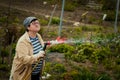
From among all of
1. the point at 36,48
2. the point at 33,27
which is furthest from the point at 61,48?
the point at 33,27

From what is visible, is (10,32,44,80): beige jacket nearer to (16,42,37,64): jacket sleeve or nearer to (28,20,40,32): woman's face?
(16,42,37,64): jacket sleeve

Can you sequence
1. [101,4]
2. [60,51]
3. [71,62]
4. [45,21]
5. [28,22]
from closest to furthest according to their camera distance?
1. [28,22]
2. [71,62]
3. [60,51]
4. [45,21]
5. [101,4]

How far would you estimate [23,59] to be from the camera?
4.94 m

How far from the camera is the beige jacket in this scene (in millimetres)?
4938

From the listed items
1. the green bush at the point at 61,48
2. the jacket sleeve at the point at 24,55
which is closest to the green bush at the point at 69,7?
the green bush at the point at 61,48

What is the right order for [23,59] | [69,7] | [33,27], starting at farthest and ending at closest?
1. [69,7]
2. [33,27]
3. [23,59]

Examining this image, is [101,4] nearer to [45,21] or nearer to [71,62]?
[45,21]

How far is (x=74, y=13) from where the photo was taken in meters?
17.7

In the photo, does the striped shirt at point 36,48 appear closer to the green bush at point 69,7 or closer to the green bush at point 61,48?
the green bush at point 61,48

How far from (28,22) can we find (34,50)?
38cm

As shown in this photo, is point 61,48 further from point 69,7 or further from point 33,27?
point 69,7

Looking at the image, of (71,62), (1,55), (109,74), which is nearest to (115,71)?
(109,74)

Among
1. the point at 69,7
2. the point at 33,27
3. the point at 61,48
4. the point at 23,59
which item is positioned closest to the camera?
the point at 23,59

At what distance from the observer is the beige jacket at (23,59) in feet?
16.2
